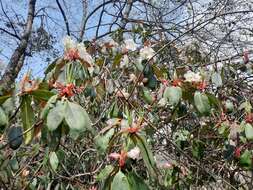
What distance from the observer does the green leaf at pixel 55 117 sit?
1293 millimetres

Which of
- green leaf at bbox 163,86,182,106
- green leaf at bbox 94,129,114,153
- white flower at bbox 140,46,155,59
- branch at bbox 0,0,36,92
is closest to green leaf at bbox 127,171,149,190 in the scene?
green leaf at bbox 94,129,114,153

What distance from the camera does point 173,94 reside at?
6.32 feet

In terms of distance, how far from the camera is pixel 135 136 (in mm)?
1324

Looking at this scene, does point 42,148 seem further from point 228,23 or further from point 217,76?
point 228,23

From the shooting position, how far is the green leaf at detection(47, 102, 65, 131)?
4.24 feet

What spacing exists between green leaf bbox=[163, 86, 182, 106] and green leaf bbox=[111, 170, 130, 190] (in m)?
0.67

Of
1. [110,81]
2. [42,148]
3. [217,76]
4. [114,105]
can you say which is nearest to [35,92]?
[114,105]

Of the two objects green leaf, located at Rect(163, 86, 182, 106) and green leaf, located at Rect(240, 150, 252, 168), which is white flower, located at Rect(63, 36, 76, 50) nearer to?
green leaf, located at Rect(163, 86, 182, 106)

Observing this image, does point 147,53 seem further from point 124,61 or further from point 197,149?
point 197,149

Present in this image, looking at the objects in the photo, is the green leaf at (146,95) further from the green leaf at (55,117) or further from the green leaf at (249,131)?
the green leaf at (55,117)

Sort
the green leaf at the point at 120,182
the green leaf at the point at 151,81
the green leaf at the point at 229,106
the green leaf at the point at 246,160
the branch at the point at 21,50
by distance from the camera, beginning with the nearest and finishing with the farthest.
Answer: the green leaf at the point at 120,182 → the green leaf at the point at 151,81 → the green leaf at the point at 246,160 → the green leaf at the point at 229,106 → the branch at the point at 21,50

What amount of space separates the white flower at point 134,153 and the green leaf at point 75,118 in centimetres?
13

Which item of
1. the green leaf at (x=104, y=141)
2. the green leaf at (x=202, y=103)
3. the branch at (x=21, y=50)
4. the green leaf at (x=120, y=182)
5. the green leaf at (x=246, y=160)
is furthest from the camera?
the branch at (x=21, y=50)

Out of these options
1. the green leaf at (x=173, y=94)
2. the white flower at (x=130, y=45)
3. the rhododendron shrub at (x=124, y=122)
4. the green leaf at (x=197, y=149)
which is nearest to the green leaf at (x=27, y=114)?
the rhododendron shrub at (x=124, y=122)
